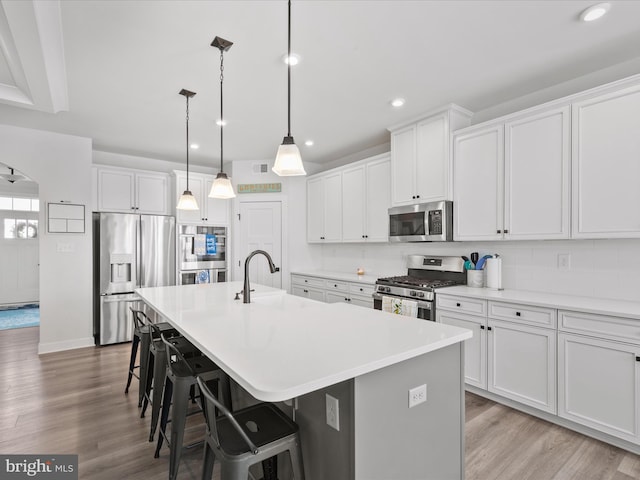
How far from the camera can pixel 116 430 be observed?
7.93ft

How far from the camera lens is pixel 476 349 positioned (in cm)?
290

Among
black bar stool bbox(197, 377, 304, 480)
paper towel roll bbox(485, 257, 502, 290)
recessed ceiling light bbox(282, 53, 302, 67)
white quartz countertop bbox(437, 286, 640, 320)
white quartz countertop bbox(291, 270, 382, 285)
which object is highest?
recessed ceiling light bbox(282, 53, 302, 67)

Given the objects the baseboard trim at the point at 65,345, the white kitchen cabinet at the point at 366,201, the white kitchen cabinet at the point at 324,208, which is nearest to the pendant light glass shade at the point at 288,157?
the white kitchen cabinet at the point at 366,201

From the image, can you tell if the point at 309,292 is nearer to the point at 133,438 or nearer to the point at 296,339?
the point at 133,438

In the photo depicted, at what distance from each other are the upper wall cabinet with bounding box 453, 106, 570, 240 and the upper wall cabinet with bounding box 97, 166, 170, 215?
4208 millimetres

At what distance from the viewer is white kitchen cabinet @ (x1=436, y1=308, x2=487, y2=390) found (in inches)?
112

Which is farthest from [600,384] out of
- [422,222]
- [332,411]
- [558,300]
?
[332,411]

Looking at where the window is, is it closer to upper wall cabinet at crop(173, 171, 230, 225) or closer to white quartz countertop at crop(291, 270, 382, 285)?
upper wall cabinet at crop(173, 171, 230, 225)

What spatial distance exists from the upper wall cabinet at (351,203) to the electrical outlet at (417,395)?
2.85 metres

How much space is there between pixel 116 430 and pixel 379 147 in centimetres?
425

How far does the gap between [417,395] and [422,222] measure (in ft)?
7.87

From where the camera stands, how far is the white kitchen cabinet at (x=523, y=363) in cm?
244

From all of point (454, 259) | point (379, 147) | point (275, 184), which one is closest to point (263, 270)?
point (275, 184)

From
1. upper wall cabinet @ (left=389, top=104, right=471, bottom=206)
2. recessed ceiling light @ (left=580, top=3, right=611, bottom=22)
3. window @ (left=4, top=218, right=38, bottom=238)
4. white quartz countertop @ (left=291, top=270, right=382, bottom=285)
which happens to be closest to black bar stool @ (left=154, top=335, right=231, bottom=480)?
white quartz countertop @ (left=291, top=270, right=382, bottom=285)
